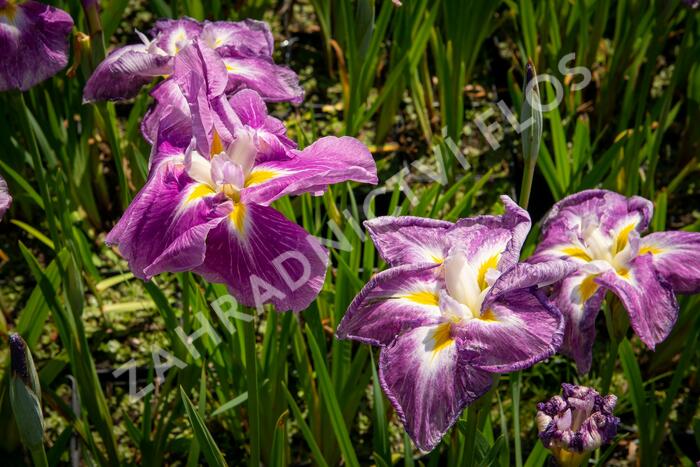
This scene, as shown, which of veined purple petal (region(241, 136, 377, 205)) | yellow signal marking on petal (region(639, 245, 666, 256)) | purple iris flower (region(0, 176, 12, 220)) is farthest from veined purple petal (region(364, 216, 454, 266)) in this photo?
purple iris flower (region(0, 176, 12, 220))

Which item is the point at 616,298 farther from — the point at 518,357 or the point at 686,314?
the point at 686,314


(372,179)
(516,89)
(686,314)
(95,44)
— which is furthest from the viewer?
(516,89)

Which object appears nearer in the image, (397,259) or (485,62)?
(397,259)

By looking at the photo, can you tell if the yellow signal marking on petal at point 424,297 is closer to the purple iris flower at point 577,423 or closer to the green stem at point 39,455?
the purple iris flower at point 577,423

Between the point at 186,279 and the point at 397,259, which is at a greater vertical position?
the point at 397,259

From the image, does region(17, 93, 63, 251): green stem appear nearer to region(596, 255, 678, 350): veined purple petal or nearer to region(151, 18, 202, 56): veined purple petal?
region(151, 18, 202, 56): veined purple petal

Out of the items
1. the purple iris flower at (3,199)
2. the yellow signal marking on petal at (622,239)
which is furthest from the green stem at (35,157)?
the yellow signal marking on petal at (622,239)

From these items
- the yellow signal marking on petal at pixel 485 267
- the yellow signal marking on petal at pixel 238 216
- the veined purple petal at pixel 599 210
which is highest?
the yellow signal marking on petal at pixel 238 216

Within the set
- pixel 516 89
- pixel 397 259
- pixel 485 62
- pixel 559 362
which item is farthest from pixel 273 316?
pixel 485 62
